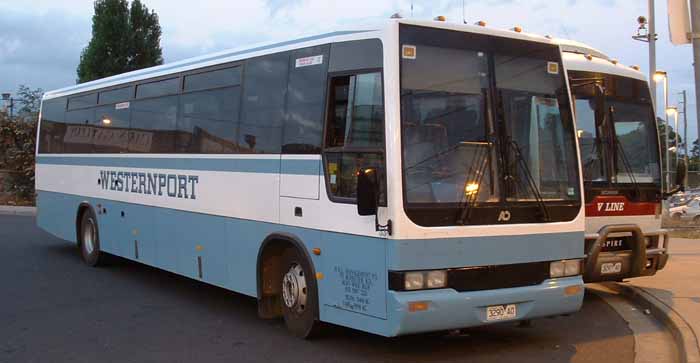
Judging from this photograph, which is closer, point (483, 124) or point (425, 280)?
point (425, 280)

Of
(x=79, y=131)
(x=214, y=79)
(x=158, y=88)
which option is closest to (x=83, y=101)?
(x=79, y=131)

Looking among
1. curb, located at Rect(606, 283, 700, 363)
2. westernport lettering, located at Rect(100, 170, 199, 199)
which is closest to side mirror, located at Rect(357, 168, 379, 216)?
curb, located at Rect(606, 283, 700, 363)

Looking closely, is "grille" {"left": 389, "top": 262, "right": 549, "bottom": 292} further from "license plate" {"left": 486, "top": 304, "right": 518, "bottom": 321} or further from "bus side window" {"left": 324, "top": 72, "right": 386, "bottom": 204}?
"bus side window" {"left": 324, "top": 72, "right": 386, "bottom": 204}

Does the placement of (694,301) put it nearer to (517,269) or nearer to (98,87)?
(517,269)

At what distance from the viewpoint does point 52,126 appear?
14977 mm

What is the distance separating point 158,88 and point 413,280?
615cm

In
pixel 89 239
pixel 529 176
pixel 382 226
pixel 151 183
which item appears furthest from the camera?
pixel 89 239

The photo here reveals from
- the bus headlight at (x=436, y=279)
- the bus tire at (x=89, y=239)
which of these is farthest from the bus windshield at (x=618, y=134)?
the bus tire at (x=89, y=239)

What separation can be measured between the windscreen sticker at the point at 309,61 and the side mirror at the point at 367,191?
1.55 meters

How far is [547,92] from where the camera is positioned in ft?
24.4

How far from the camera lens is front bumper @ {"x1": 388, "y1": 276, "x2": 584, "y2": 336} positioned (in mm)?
6305

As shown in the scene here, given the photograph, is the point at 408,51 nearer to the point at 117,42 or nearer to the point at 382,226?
the point at 382,226

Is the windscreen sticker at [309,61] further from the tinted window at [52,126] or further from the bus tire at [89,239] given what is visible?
the tinted window at [52,126]

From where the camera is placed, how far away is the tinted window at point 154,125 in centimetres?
1043
